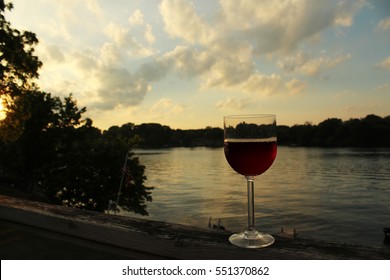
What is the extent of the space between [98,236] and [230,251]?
1.12 m

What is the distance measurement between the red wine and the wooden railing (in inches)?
18.9

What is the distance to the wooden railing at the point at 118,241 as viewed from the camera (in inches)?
77.4

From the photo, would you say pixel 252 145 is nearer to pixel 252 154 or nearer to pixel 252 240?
pixel 252 154

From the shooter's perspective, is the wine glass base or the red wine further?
the red wine

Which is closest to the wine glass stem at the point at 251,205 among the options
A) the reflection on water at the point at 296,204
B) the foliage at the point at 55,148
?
the foliage at the point at 55,148

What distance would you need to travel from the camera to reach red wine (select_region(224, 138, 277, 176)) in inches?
82.9

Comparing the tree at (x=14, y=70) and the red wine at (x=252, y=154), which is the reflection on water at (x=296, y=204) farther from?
the red wine at (x=252, y=154)

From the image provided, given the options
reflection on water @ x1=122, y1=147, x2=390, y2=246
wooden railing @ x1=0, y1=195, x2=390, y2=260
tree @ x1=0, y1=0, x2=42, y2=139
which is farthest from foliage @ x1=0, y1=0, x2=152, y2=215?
wooden railing @ x1=0, y1=195, x2=390, y2=260

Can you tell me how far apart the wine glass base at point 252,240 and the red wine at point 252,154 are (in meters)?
0.38

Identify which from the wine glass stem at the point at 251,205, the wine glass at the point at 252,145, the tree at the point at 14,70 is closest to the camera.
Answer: the wine glass stem at the point at 251,205

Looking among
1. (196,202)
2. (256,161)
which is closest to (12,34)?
(256,161)

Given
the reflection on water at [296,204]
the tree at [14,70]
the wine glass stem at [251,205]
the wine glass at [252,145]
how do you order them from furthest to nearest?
1. the reflection on water at [296,204]
2. the tree at [14,70]
3. the wine glass at [252,145]
4. the wine glass stem at [251,205]

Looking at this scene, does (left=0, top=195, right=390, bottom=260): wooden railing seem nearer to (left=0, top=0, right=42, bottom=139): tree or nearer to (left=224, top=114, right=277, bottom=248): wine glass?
(left=224, top=114, right=277, bottom=248): wine glass
